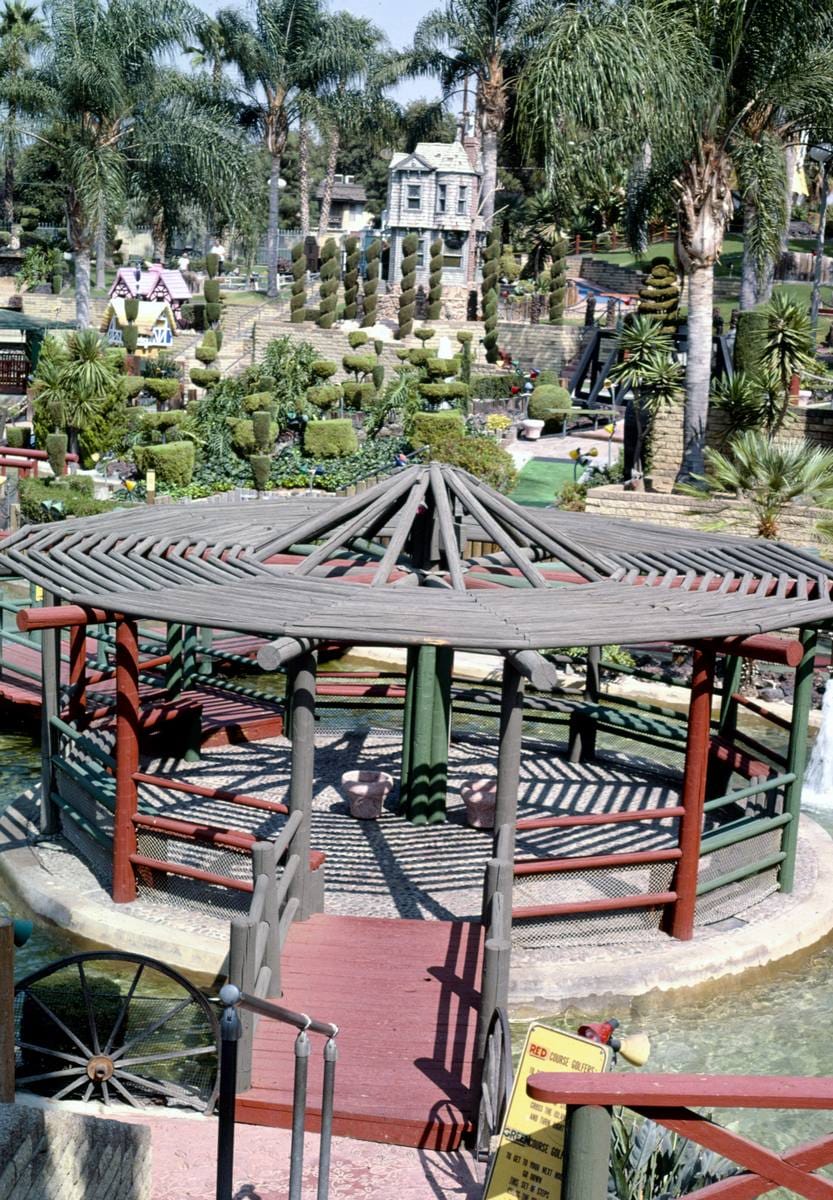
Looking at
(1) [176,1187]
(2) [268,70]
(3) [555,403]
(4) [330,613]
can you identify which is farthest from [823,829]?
(2) [268,70]

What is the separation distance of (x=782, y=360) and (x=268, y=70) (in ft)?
150

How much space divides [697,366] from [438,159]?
4351cm

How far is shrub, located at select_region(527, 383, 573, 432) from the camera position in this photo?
4300cm

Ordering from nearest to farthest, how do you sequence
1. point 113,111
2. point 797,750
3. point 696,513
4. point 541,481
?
point 797,750
point 696,513
point 541,481
point 113,111

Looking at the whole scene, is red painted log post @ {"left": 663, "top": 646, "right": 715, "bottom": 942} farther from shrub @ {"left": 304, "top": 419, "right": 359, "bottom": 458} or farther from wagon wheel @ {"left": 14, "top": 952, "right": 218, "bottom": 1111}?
shrub @ {"left": 304, "top": 419, "right": 359, "bottom": 458}

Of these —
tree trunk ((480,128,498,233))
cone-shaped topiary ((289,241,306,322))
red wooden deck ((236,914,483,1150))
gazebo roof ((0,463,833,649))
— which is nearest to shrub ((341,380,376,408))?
cone-shaped topiary ((289,241,306,322))

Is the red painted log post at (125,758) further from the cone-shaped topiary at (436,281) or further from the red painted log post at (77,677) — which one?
the cone-shaped topiary at (436,281)

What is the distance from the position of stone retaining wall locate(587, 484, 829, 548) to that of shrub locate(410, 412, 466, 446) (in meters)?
8.06

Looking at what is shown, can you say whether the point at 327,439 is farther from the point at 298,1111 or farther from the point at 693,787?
the point at 298,1111

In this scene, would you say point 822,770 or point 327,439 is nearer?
point 822,770

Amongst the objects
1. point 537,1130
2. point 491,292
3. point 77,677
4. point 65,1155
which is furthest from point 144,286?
point 537,1130

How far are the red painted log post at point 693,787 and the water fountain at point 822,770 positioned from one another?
519 cm

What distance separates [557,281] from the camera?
57.9 meters

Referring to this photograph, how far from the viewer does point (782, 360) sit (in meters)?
24.3
